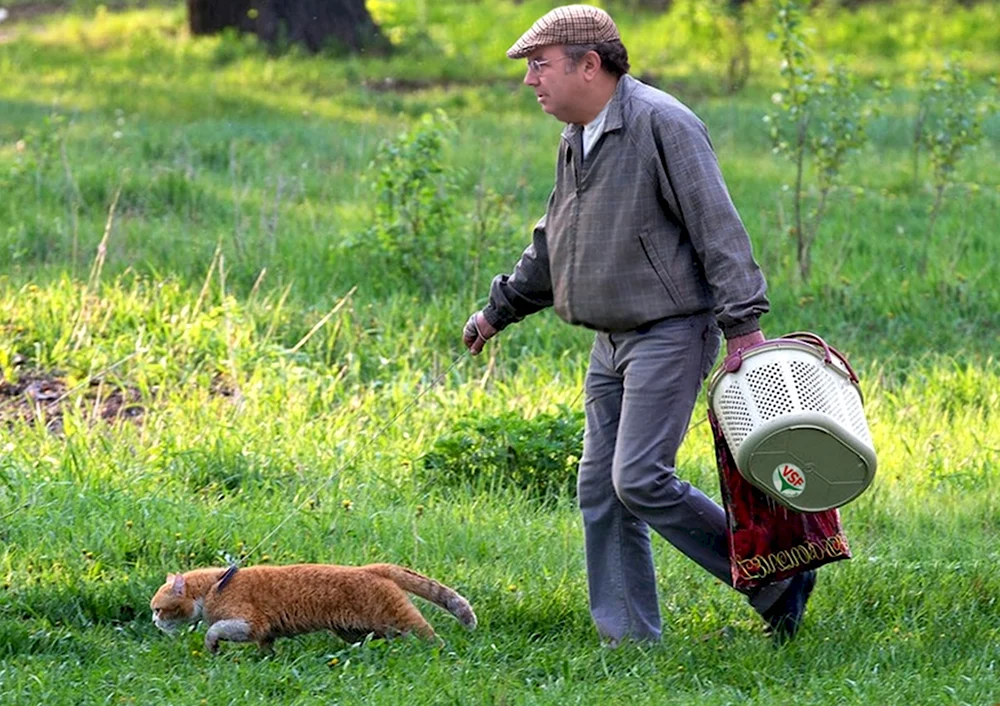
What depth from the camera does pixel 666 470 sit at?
4301 millimetres

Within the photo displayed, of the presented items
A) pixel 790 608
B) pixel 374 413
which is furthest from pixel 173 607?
pixel 374 413

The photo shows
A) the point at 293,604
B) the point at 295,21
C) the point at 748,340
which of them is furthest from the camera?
the point at 295,21

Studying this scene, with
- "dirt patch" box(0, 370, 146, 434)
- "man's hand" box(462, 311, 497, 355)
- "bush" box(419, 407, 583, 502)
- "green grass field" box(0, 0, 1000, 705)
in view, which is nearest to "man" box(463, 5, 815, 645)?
"man's hand" box(462, 311, 497, 355)

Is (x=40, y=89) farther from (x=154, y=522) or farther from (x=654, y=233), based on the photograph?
(x=654, y=233)

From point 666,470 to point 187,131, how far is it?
8580 mm

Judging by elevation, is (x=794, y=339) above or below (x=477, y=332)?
above

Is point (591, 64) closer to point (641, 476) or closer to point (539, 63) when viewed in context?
point (539, 63)

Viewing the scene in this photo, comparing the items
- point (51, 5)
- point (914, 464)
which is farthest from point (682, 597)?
point (51, 5)

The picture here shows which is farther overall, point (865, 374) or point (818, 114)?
point (818, 114)

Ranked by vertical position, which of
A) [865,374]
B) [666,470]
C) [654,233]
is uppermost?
[654,233]

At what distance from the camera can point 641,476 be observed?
4270 mm

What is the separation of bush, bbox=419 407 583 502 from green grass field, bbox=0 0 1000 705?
0.12ft

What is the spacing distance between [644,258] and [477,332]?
0.78 m

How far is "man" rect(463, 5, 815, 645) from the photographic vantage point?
4.19 meters
